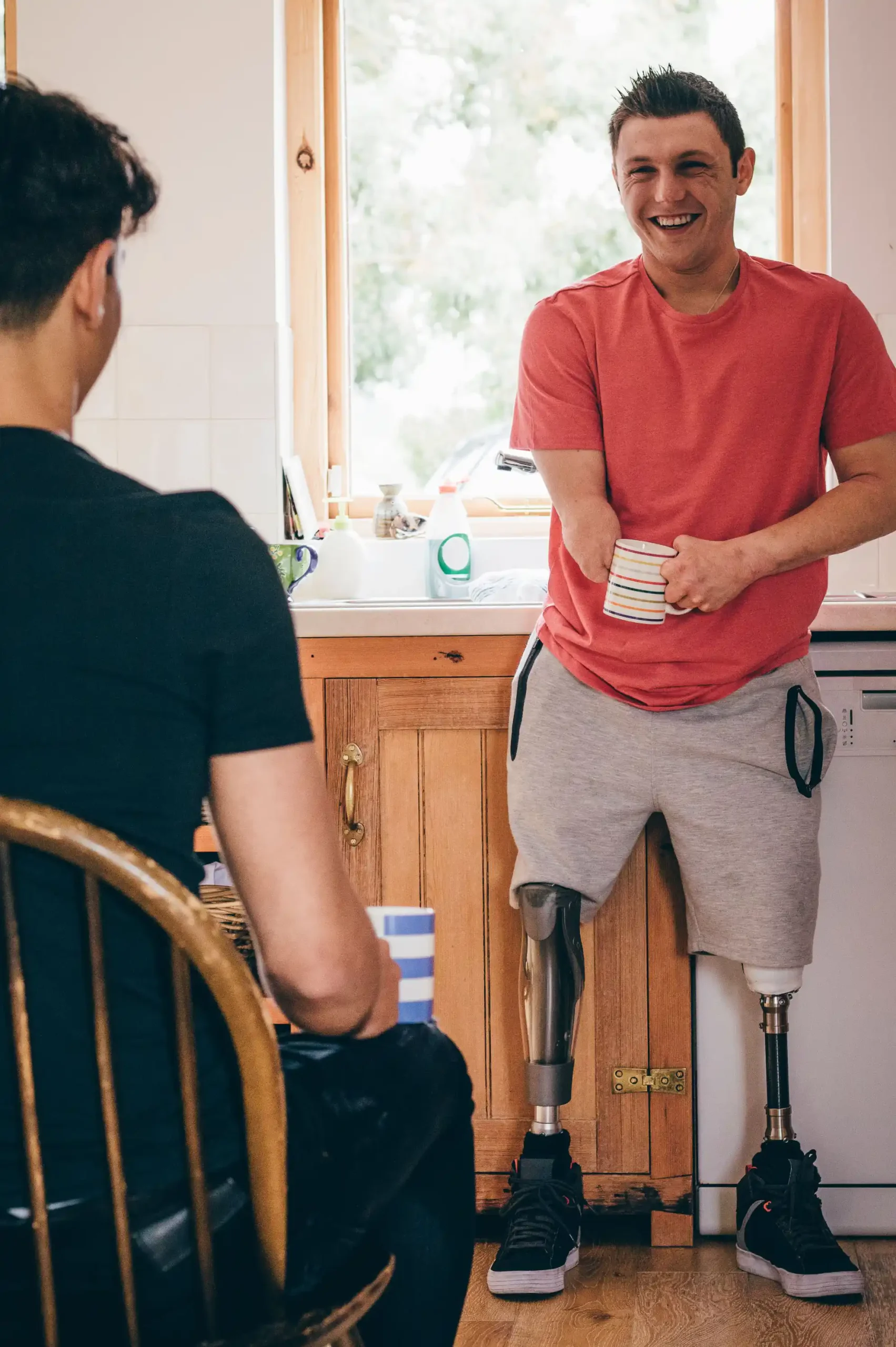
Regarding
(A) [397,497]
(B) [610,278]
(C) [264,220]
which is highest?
(C) [264,220]

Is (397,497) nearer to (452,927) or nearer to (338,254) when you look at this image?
(338,254)

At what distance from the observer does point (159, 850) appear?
769mm

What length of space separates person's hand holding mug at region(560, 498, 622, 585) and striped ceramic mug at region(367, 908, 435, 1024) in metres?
0.80

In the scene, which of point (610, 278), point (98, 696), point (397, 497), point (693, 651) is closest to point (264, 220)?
point (397, 497)

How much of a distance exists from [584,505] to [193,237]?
128 centimetres

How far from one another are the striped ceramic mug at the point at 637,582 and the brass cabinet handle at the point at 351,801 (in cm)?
59

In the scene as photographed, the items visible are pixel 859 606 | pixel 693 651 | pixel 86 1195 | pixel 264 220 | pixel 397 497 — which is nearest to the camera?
pixel 86 1195

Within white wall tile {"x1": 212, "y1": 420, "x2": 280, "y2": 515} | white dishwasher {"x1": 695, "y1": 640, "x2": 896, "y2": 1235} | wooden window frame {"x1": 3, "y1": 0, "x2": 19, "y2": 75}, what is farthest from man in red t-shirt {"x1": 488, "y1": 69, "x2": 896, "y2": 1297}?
wooden window frame {"x1": 3, "y1": 0, "x2": 19, "y2": 75}

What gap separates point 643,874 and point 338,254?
5.19ft

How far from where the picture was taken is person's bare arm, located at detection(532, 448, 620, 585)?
167cm

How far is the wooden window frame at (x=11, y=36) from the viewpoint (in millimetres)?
2555

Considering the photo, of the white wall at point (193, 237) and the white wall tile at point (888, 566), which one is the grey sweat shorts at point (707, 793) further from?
the white wall at point (193, 237)

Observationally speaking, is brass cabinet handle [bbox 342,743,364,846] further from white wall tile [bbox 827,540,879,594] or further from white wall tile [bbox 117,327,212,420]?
white wall tile [bbox 827,540,879,594]

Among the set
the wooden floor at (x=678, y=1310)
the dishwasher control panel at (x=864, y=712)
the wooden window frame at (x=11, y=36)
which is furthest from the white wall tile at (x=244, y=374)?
the wooden floor at (x=678, y=1310)
